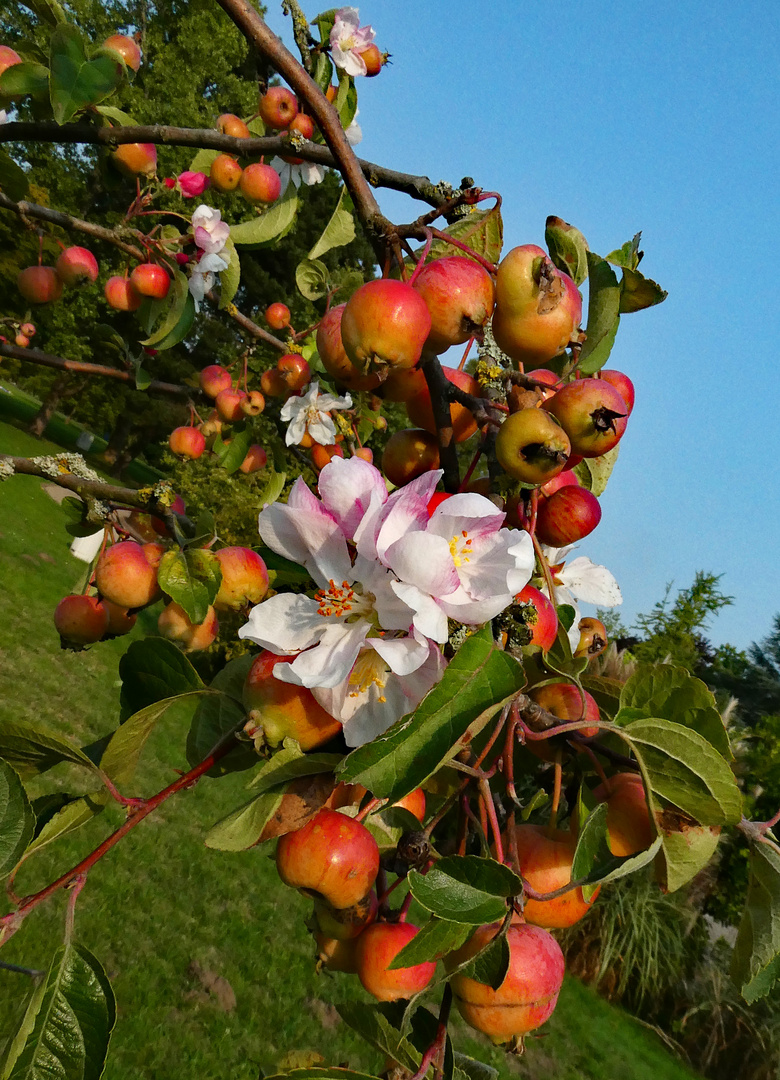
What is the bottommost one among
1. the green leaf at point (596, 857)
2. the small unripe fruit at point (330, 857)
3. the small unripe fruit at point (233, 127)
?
the small unripe fruit at point (330, 857)

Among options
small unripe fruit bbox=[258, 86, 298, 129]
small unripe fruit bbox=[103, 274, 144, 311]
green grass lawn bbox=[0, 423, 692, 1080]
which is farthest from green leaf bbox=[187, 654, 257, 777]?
green grass lawn bbox=[0, 423, 692, 1080]

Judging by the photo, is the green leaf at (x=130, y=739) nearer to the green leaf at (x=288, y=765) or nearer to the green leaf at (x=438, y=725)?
the green leaf at (x=288, y=765)

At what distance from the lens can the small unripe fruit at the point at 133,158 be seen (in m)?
2.03

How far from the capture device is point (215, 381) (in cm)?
273

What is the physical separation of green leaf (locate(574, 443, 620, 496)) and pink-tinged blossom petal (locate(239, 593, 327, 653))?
20.9 inches

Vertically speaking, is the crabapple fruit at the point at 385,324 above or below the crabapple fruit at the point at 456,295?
below

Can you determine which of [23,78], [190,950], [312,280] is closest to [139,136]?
[23,78]

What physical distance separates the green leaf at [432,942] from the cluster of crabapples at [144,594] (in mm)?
557

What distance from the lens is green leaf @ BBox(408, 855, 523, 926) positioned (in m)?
0.62

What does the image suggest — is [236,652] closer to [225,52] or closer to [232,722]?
[232,722]

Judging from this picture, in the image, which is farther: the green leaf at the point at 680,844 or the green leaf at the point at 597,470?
the green leaf at the point at 597,470

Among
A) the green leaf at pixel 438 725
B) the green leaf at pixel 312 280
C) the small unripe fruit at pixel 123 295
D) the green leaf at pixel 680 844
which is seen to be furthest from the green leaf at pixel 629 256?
the small unripe fruit at pixel 123 295

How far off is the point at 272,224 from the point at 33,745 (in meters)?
1.60

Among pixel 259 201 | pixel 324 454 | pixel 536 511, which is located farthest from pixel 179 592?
pixel 259 201
